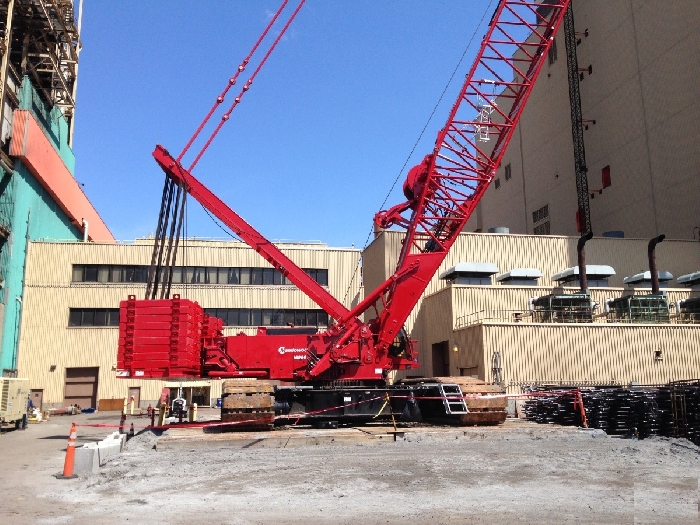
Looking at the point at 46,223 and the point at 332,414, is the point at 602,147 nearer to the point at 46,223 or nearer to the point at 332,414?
the point at 332,414

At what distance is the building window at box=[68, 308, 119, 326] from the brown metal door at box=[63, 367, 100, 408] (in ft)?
10.1

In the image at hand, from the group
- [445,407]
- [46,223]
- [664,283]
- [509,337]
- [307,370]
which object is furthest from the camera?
[46,223]

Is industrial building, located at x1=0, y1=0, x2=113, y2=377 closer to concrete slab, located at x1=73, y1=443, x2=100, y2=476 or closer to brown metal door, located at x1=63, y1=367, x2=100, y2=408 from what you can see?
brown metal door, located at x1=63, y1=367, x2=100, y2=408

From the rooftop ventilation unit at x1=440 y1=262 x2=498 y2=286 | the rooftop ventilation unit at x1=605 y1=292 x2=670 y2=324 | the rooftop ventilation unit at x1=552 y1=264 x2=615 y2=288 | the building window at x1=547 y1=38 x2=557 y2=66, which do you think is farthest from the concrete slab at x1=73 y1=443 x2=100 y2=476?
the building window at x1=547 y1=38 x2=557 y2=66

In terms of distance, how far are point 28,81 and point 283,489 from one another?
4179 cm

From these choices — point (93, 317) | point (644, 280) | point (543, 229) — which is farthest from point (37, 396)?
point (543, 229)

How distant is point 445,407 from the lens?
61.0 ft

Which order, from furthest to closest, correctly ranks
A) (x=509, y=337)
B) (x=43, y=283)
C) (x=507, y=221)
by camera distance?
(x=507, y=221), (x=43, y=283), (x=509, y=337)

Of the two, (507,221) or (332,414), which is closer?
(332,414)

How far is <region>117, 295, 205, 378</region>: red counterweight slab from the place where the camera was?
57.4 feet

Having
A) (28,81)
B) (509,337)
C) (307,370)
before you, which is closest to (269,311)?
(509,337)

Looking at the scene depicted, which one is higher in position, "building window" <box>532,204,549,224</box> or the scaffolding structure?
the scaffolding structure

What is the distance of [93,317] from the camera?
143 ft

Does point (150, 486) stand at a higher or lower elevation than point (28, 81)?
lower
